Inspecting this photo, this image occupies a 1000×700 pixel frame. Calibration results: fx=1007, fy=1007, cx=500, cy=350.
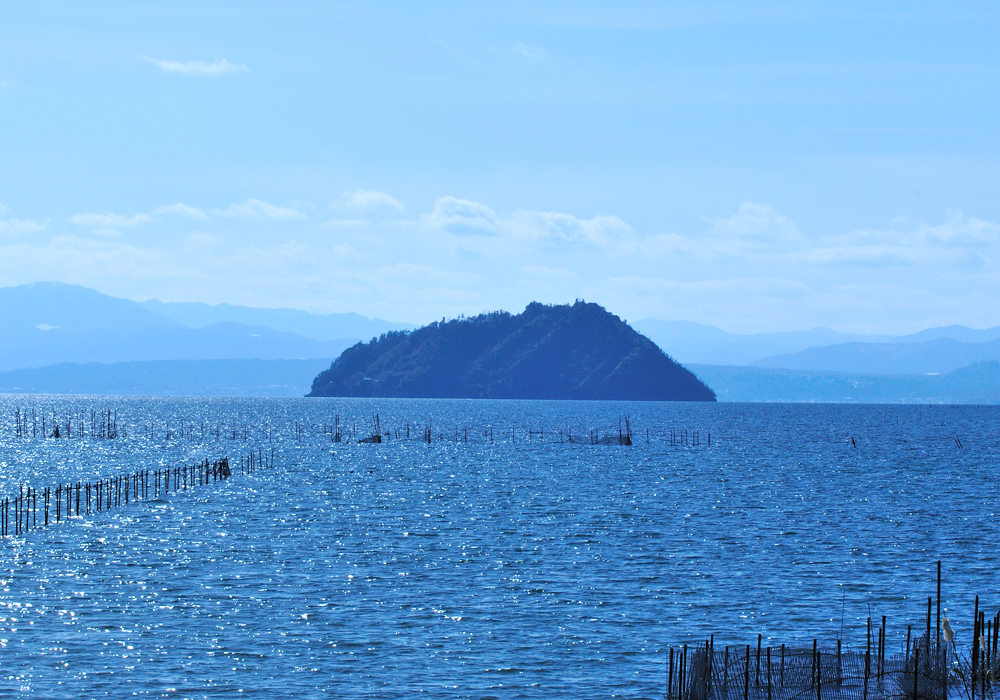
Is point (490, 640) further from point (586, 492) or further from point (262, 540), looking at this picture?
point (586, 492)

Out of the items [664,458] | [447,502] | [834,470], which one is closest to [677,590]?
[447,502]

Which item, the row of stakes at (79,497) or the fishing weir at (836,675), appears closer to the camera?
the fishing weir at (836,675)

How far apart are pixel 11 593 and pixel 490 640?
72.6ft

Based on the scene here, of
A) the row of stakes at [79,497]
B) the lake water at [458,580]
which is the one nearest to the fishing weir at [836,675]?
the lake water at [458,580]

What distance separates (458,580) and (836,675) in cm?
2141

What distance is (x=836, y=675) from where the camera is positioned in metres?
31.9

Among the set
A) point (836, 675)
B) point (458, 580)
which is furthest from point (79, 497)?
point (836, 675)

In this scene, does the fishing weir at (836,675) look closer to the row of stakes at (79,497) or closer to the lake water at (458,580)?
the lake water at (458,580)

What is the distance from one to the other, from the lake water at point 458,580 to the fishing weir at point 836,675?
8.46 feet

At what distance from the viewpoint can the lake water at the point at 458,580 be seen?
34.7 metres

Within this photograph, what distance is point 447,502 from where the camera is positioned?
83.4 meters

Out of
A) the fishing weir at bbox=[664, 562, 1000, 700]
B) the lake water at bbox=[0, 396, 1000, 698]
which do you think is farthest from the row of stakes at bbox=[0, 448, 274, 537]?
the fishing weir at bbox=[664, 562, 1000, 700]

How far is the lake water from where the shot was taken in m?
34.7

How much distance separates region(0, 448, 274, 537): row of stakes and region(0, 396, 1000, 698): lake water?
2186 millimetres
